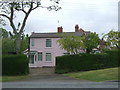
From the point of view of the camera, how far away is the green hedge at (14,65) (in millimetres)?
29203

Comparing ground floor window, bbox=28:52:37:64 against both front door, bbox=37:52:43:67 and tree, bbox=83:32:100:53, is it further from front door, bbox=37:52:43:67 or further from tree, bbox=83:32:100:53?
tree, bbox=83:32:100:53

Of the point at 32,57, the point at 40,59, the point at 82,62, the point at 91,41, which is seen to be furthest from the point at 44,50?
the point at 82,62

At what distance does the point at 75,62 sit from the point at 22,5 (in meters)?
10.3

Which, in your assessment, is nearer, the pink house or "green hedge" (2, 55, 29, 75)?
"green hedge" (2, 55, 29, 75)

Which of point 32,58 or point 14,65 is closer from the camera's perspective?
point 14,65

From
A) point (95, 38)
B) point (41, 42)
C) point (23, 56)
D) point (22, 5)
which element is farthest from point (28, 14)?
point (95, 38)

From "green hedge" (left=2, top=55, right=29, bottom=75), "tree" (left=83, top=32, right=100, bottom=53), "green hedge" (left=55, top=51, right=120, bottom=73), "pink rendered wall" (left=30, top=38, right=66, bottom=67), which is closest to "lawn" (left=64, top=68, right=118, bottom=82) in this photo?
"green hedge" (left=55, top=51, right=120, bottom=73)

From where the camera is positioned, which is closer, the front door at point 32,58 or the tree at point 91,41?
the tree at point 91,41

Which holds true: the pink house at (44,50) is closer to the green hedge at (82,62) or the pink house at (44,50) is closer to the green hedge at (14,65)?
the green hedge at (82,62)

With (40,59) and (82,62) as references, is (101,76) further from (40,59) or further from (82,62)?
(40,59)

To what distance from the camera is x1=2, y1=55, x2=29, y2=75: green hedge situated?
29203mm

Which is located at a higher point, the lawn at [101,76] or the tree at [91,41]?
the tree at [91,41]

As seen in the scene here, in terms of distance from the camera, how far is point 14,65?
29.3m

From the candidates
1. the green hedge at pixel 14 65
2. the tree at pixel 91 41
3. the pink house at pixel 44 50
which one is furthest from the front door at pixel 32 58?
the green hedge at pixel 14 65
